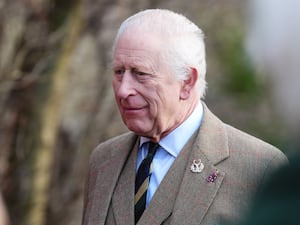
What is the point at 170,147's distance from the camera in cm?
346

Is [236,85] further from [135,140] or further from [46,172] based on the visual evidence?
[135,140]

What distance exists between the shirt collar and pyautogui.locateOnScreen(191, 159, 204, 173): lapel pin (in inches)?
3.5

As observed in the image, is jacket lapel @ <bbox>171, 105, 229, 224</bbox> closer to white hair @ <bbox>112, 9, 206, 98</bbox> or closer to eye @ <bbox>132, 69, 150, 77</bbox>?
white hair @ <bbox>112, 9, 206, 98</bbox>

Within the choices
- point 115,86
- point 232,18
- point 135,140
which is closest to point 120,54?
point 115,86

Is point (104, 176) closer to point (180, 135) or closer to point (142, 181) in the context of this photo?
point (142, 181)

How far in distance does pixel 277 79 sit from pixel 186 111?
2.14m

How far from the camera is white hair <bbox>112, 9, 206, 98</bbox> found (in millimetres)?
3365

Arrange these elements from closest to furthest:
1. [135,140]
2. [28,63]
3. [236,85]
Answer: [135,140], [28,63], [236,85]

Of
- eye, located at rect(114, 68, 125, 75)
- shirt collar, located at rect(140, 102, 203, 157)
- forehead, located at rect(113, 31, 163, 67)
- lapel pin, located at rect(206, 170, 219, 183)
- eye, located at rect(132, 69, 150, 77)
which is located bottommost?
lapel pin, located at rect(206, 170, 219, 183)

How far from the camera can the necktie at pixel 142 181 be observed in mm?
3436

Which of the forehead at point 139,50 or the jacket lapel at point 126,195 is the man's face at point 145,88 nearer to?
the forehead at point 139,50

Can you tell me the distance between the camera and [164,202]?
3342mm

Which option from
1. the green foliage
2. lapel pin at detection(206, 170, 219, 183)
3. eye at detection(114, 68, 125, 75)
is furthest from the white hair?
the green foliage

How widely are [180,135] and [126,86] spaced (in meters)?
0.27
